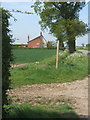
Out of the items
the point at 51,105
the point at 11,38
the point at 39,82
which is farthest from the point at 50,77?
the point at 11,38

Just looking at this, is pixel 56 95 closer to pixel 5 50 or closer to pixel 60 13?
pixel 5 50

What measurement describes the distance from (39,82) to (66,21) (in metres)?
19.8

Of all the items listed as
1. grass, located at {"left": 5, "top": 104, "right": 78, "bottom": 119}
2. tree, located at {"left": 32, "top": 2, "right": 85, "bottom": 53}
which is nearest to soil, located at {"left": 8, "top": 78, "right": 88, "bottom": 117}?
grass, located at {"left": 5, "top": 104, "right": 78, "bottom": 119}

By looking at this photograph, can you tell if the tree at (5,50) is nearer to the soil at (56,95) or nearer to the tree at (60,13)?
the soil at (56,95)

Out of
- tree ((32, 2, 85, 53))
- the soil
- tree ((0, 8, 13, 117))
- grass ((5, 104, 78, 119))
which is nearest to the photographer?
tree ((0, 8, 13, 117))

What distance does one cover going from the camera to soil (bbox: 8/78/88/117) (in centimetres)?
622

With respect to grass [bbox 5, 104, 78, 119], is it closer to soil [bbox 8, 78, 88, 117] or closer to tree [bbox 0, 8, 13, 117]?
soil [bbox 8, 78, 88, 117]

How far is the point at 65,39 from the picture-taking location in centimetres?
2864

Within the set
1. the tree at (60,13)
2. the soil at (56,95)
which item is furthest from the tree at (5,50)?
the tree at (60,13)

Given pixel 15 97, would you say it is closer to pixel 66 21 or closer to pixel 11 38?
pixel 11 38

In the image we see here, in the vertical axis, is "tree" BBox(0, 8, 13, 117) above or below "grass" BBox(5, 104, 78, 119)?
above

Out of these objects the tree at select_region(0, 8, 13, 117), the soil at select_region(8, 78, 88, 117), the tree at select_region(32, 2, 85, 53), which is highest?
the tree at select_region(32, 2, 85, 53)

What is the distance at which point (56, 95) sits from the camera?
7.41 metres

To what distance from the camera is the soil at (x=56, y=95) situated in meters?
6.22
